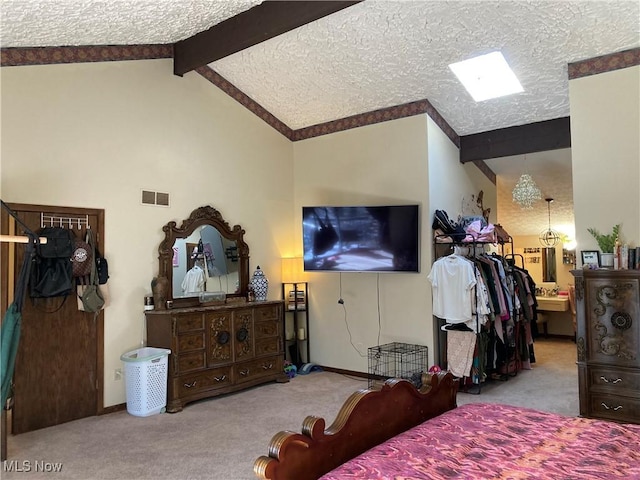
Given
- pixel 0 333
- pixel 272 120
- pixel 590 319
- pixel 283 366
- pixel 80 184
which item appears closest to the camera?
pixel 0 333

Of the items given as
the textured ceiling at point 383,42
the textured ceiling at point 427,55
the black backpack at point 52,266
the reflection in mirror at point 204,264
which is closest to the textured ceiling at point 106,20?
the textured ceiling at point 383,42

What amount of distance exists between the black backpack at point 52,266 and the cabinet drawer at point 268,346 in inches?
78.7

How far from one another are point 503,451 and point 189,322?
10.8 ft

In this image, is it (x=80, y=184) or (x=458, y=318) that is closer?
(x=80, y=184)

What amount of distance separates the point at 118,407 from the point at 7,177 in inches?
86.8

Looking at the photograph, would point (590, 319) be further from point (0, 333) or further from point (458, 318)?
point (0, 333)

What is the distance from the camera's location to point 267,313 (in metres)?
5.16

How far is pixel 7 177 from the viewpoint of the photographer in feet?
12.1

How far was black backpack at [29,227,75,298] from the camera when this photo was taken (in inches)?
145

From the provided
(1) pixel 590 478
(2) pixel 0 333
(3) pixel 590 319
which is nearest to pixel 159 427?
(2) pixel 0 333

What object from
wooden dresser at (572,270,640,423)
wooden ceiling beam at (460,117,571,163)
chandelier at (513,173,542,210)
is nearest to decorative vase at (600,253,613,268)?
wooden dresser at (572,270,640,423)

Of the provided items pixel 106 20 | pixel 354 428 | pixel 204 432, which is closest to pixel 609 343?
pixel 354 428

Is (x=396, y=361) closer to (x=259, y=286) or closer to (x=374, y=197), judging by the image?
(x=259, y=286)

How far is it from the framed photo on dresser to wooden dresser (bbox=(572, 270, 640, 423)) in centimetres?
23
